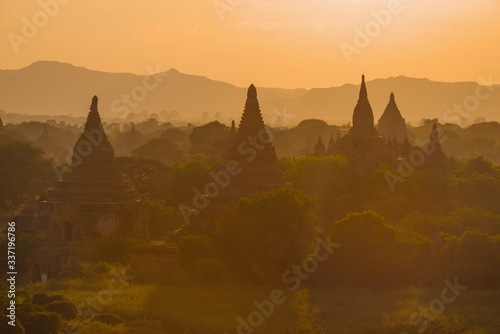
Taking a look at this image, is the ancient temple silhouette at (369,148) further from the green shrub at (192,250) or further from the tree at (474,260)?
the green shrub at (192,250)

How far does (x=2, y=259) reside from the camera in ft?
141

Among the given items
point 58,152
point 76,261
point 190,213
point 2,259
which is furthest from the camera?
point 58,152

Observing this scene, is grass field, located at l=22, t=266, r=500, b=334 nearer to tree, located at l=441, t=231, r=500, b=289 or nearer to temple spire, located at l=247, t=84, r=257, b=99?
tree, located at l=441, t=231, r=500, b=289

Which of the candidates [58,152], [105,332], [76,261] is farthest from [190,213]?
[58,152]

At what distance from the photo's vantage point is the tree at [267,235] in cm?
4028

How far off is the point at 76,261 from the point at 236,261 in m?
6.75

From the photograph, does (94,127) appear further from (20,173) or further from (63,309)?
(20,173)

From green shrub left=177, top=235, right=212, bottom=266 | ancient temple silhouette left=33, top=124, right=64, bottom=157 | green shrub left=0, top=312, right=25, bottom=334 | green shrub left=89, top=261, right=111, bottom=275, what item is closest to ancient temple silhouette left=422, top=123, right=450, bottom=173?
green shrub left=177, top=235, right=212, bottom=266

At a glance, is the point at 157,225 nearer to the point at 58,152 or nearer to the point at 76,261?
the point at 76,261

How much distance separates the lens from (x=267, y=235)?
40250 mm

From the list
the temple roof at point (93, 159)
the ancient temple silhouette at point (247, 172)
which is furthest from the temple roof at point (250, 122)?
the temple roof at point (93, 159)

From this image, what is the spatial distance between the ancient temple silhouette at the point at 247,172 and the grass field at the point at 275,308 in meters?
7.13

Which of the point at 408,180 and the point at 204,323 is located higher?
the point at 408,180

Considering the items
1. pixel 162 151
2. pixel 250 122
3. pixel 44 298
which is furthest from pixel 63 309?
pixel 162 151
